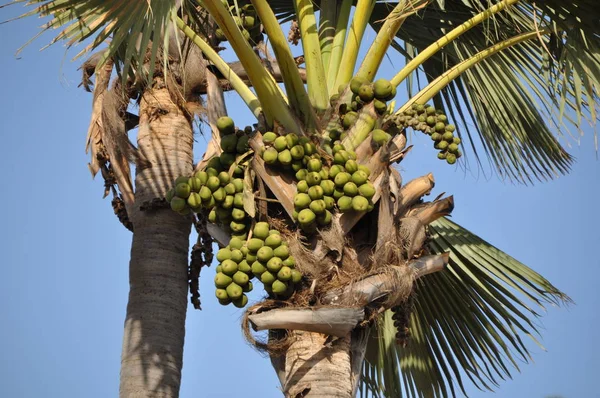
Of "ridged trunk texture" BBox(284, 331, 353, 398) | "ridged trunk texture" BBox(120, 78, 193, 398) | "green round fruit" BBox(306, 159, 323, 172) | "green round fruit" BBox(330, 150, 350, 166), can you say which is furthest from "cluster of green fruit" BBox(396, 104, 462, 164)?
"ridged trunk texture" BBox(120, 78, 193, 398)

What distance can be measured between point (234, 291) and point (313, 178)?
0.63 m

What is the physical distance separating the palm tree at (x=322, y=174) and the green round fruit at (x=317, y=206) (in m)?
0.02

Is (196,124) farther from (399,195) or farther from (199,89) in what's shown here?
(399,195)

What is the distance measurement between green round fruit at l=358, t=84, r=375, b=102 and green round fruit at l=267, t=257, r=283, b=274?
962mm

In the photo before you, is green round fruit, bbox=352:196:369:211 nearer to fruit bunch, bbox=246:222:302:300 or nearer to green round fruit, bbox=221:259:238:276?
fruit bunch, bbox=246:222:302:300

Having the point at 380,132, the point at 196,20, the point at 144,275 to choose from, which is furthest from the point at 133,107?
the point at 380,132

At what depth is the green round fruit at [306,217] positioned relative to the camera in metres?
3.76

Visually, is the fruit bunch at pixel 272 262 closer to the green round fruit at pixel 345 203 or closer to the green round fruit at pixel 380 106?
the green round fruit at pixel 345 203

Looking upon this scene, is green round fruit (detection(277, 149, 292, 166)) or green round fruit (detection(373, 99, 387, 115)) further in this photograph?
green round fruit (detection(373, 99, 387, 115))

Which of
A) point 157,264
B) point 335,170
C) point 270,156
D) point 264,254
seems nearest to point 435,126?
point 335,170

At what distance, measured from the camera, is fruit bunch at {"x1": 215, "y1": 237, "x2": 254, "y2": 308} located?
3715 mm

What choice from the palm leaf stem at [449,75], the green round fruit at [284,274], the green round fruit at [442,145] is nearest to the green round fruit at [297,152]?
the green round fruit at [284,274]

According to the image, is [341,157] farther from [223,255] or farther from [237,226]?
[223,255]

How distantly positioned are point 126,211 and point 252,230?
1643mm
